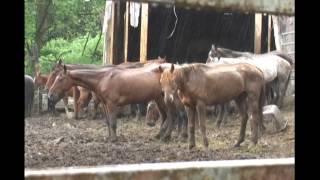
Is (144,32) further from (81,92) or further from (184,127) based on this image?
(184,127)

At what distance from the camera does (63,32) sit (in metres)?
6.57

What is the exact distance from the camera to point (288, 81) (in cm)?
732

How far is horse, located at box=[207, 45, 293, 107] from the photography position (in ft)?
22.2

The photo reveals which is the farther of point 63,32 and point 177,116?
point 63,32

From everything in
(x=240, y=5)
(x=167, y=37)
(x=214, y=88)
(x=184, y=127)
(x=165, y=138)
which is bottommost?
(x=165, y=138)

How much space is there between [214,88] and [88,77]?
1.36 metres

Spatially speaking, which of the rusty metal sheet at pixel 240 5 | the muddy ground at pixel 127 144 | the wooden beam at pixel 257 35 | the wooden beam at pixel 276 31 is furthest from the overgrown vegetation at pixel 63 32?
the rusty metal sheet at pixel 240 5

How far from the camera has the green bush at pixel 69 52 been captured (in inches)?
244

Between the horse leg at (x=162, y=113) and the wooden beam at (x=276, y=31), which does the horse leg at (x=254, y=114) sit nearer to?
the horse leg at (x=162, y=113)

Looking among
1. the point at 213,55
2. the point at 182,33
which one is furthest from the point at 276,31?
the point at 182,33

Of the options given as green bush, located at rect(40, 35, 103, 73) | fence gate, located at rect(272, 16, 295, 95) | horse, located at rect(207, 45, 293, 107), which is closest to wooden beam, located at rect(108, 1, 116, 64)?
green bush, located at rect(40, 35, 103, 73)

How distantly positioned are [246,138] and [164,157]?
1.11 m
